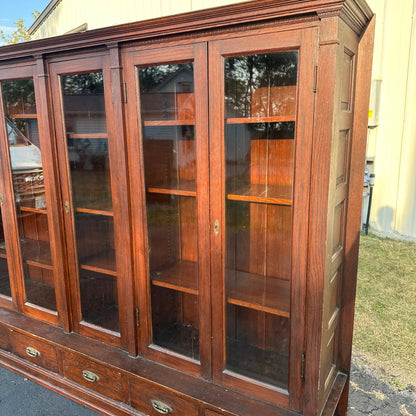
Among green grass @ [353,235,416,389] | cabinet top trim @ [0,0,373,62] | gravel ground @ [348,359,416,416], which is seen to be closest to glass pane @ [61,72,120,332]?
cabinet top trim @ [0,0,373,62]

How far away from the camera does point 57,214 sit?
1707mm

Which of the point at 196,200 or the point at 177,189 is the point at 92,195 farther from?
the point at 196,200

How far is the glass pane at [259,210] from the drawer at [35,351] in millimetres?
961

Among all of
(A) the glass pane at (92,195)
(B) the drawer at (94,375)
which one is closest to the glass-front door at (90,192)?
(A) the glass pane at (92,195)

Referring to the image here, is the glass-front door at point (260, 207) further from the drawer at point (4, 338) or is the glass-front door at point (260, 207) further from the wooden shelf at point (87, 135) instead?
the drawer at point (4, 338)

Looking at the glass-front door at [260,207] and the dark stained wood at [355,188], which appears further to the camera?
the dark stained wood at [355,188]

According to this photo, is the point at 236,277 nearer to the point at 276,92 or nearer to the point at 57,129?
the point at 276,92

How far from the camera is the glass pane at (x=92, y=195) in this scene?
1.56 m

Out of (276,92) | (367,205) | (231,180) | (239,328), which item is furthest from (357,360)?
(367,205)

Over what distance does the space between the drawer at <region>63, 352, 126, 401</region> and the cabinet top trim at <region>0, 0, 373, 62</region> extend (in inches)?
54.0

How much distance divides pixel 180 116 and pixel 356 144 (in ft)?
2.24

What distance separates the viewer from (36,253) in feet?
6.36

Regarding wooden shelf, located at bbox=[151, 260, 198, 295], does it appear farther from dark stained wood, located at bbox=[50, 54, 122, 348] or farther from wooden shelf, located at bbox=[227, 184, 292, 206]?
wooden shelf, located at bbox=[227, 184, 292, 206]

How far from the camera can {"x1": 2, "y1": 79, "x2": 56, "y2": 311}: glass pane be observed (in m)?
1.75
